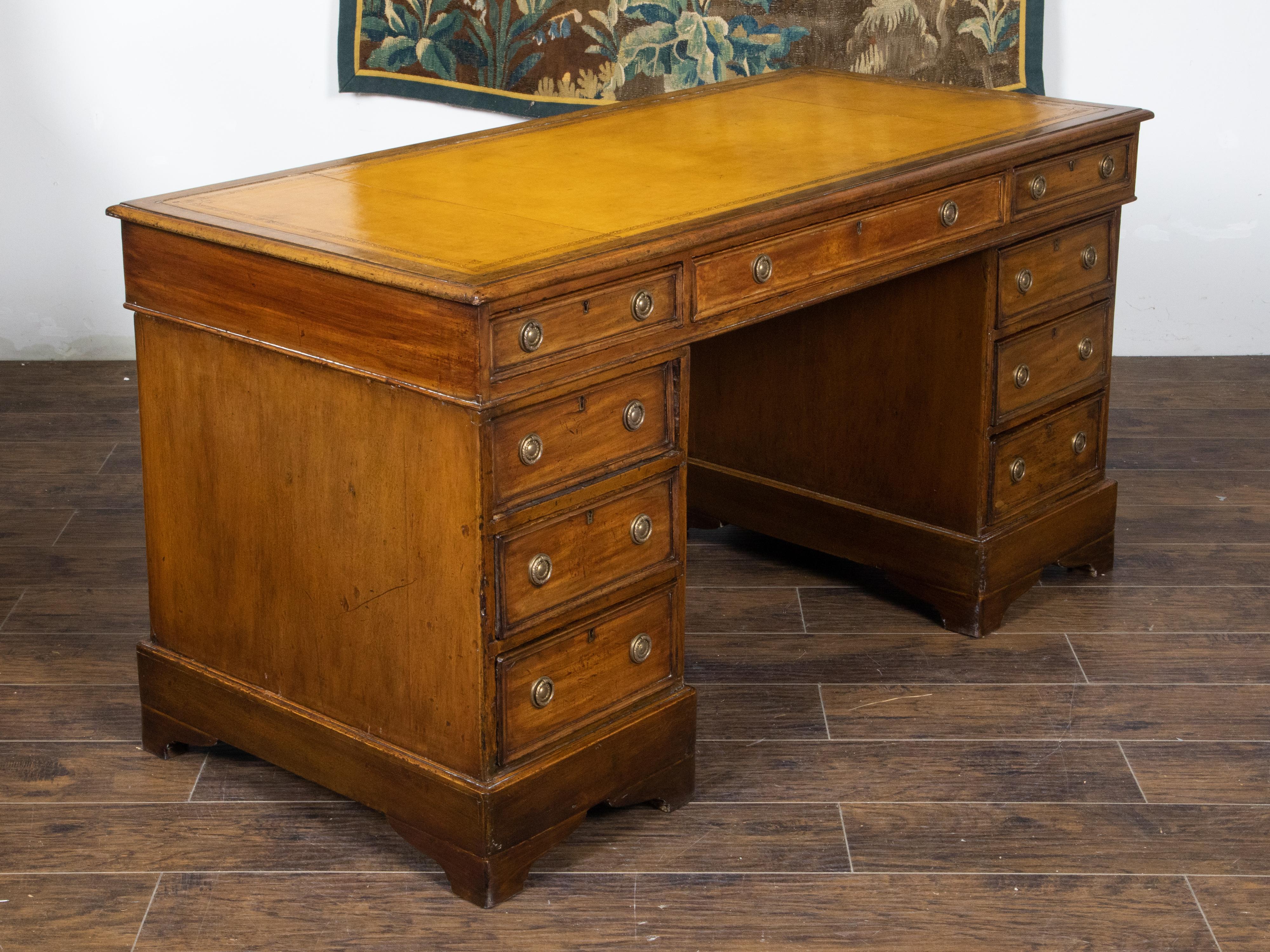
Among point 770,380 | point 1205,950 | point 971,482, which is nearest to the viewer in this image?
point 1205,950

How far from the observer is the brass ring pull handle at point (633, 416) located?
245 centimetres

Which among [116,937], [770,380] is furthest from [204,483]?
[770,380]

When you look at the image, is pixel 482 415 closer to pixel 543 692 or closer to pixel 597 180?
pixel 543 692

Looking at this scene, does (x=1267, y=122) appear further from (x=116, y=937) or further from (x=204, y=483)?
(x=116, y=937)

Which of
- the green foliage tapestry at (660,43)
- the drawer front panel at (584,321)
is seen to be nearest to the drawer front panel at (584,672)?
the drawer front panel at (584,321)

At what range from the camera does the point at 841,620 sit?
3.46 metres

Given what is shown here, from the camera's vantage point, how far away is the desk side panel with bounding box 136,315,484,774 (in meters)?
2.33

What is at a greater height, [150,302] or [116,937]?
[150,302]

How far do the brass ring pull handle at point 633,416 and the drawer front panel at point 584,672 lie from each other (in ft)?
0.94

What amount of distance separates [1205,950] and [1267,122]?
323 centimetres

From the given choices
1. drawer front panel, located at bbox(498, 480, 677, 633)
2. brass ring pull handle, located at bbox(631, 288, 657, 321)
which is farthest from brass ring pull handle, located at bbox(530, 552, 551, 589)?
brass ring pull handle, located at bbox(631, 288, 657, 321)

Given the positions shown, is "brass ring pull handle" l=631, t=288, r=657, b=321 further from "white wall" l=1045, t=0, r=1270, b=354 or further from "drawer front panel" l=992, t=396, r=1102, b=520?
"white wall" l=1045, t=0, r=1270, b=354

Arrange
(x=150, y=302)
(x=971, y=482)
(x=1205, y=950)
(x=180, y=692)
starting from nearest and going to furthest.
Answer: (x=1205, y=950) < (x=150, y=302) < (x=180, y=692) < (x=971, y=482)

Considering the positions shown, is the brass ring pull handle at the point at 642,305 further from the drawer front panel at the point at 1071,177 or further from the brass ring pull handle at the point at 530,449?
the drawer front panel at the point at 1071,177
